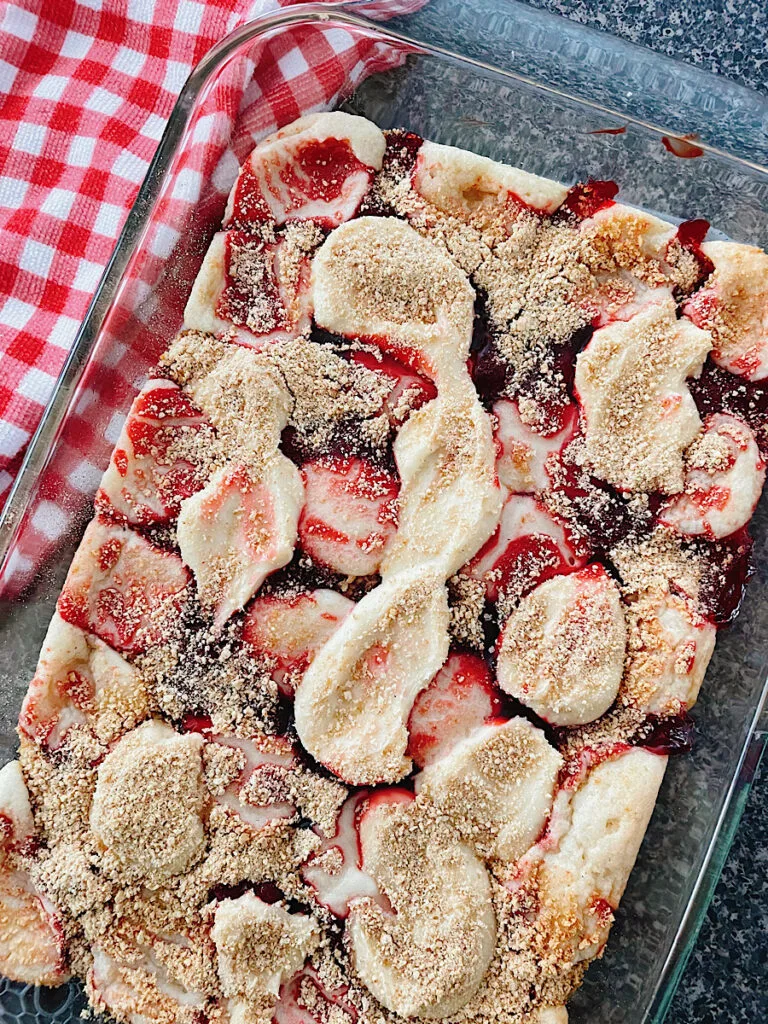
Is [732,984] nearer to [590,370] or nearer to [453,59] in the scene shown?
[590,370]

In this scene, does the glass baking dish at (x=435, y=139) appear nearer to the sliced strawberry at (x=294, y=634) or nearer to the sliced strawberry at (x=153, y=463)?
the sliced strawberry at (x=153, y=463)

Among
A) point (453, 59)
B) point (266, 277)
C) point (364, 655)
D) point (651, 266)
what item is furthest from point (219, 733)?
point (453, 59)

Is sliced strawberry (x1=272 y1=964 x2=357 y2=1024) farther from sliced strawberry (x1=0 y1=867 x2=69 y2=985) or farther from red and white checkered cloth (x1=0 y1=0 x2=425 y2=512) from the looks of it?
red and white checkered cloth (x1=0 y1=0 x2=425 y2=512)

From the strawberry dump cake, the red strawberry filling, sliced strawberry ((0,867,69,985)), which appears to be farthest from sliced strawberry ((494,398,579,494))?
sliced strawberry ((0,867,69,985))

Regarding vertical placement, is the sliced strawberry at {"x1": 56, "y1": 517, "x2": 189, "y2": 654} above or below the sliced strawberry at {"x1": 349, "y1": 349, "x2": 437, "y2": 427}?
below

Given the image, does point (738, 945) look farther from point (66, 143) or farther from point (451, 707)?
point (66, 143)

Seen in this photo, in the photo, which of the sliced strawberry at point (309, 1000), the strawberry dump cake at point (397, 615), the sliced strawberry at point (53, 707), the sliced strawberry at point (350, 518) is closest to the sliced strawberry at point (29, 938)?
the strawberry dump cake at point (397, 615)
